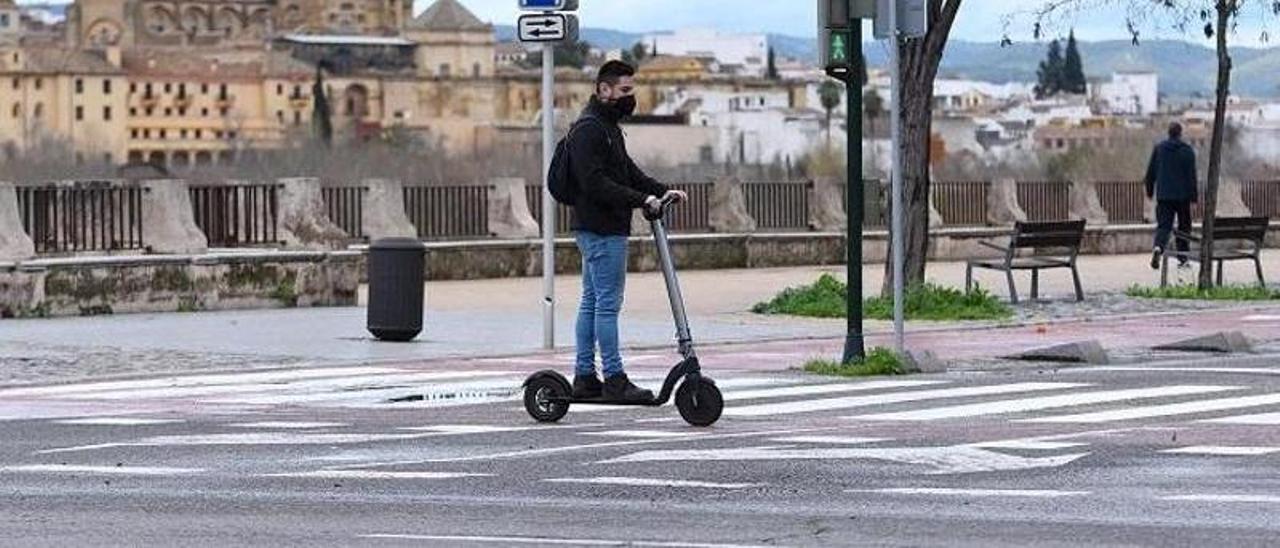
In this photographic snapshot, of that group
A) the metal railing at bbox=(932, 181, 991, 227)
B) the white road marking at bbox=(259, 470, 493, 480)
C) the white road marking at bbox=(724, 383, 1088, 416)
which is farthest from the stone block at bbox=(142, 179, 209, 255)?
the white road marking at bbox=(259, 470, 493, 480)

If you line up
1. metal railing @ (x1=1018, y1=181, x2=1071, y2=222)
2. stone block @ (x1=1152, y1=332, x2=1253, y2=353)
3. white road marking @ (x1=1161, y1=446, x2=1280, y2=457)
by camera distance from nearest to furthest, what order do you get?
white road marking @ (x1=1161, y1=446, x2=1280, y2=457)
stone block @ (x1=1152, y1=332, x2=1253, y2=353)
metal railing @ (x1=1018, y1=181, x2=1071, y2=222)

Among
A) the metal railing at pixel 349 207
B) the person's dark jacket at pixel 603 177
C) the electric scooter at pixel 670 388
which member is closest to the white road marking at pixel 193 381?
the electric scooter at pixel 670 388

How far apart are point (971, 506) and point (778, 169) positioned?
4132 inches

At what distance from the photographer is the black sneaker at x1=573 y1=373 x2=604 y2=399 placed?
59.1 ft

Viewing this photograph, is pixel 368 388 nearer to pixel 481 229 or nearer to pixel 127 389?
pixel 127 389

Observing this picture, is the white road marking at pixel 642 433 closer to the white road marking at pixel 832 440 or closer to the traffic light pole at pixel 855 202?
the white road marking at pixel 832 440

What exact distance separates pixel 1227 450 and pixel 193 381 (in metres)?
8.46

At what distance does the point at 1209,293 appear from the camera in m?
33.1

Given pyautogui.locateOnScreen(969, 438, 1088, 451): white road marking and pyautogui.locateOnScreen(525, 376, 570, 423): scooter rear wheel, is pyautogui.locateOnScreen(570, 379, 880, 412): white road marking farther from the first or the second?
pyautogui.locateOnScreen(969, 438, 1088, 451): white road marking

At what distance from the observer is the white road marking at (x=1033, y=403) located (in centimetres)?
1847

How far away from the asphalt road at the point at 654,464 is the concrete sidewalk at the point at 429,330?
2.53 m

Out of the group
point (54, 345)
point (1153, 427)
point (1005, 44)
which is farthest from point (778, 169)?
point (1153, 427)

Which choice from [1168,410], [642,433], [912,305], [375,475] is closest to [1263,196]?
[912,305]

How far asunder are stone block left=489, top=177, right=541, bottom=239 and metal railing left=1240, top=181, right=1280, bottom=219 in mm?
17248
